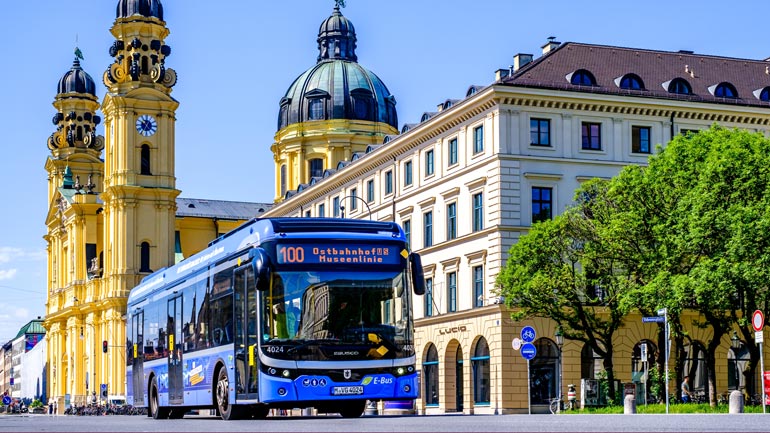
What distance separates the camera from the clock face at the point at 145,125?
118750 mm

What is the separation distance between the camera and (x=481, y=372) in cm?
5953

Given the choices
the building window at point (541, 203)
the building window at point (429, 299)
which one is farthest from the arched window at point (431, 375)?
the building window at point (541, 203)

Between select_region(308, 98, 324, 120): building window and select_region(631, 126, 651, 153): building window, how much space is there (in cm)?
5193

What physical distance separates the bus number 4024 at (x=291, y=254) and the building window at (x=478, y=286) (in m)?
32.9

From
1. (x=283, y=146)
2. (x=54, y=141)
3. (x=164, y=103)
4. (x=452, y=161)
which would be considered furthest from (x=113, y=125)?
(x=452, y=161)

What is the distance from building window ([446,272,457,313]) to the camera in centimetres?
6319

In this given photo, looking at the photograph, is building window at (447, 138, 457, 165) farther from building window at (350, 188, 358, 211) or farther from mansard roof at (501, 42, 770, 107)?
building window at (350, 188, 358, 211)

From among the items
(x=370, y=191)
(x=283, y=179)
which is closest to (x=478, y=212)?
(x=370, y=191)

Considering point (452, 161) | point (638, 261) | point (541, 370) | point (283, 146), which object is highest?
point (283, 146)

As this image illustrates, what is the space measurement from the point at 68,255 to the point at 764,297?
101 metres

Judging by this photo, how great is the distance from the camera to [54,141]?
14812 cm

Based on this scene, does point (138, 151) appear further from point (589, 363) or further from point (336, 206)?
point (589, 363)

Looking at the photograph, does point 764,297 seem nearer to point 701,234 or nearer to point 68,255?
point 701,234

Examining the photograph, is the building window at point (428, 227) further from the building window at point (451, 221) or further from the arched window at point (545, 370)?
the arched window at point (545, 370)
